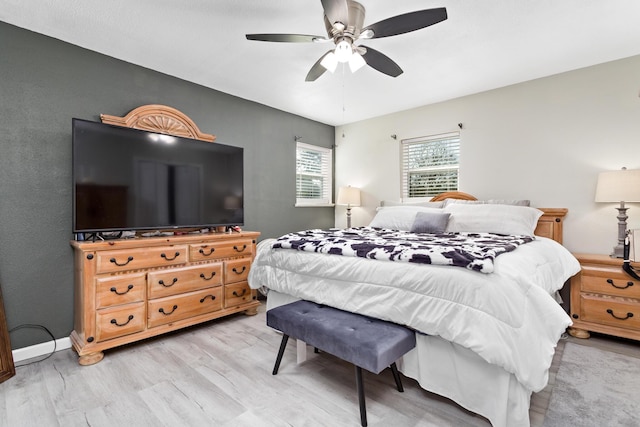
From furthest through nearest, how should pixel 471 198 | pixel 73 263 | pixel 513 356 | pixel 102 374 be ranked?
pixel 471 198 < pixel 73 263 < pixel 102 374 < pixel 513 356

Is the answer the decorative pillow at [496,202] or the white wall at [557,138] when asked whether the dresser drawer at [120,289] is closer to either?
the decorative pillow at [496,202]

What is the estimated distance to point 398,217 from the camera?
12.0 ft

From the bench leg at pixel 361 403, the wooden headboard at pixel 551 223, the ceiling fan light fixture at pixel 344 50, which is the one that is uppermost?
the ceiling fan light fixture at pixel 344 50

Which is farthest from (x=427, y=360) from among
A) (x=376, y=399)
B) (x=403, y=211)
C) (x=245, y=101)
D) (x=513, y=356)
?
(x=245, y=101)

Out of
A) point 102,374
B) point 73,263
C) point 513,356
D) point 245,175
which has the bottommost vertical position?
point 102,374

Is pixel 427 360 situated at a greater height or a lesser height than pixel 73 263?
lesser

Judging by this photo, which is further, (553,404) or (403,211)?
(403,211)

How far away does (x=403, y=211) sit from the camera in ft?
12.1

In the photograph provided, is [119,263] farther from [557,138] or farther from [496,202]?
[557,138]

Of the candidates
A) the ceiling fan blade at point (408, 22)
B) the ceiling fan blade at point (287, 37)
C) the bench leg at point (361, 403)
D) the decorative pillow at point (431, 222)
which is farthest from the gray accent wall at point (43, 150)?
the decorative pillow at point (431, 222)

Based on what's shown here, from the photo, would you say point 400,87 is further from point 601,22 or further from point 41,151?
point 41,151

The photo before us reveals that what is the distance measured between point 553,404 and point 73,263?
3.54 m

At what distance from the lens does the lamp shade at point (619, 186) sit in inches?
103

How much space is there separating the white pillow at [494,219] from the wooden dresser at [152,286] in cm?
223
